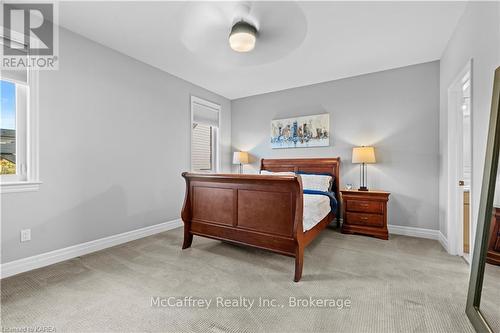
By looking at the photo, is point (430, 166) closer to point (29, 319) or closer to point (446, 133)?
point (446, 133)

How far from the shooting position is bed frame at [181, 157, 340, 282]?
222cm

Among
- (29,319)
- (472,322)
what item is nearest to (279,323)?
(472,322)

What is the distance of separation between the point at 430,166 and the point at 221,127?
3.93 m

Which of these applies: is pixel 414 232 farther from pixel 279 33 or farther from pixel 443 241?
pixel 279 33

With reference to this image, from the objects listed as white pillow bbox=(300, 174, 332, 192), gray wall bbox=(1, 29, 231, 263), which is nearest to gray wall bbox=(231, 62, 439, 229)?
white pillow bbox=(300, 174, 332, 192)

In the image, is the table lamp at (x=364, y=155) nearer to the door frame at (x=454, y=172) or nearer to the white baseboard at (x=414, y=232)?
the white baseboard at (x=414, y=232)

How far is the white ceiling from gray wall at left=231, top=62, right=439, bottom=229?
292 mm

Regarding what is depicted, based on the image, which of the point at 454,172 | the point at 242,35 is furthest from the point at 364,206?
the point at 242,35

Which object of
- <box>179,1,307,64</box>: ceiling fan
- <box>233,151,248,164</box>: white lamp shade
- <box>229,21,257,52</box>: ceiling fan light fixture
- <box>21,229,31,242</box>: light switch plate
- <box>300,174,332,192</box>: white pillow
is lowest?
<box>21,229,31,242</box>: light switch plate

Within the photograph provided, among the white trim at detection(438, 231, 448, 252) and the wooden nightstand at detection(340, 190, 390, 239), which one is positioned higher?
the wooden nightstand at detection(340, 190, 390, 239)

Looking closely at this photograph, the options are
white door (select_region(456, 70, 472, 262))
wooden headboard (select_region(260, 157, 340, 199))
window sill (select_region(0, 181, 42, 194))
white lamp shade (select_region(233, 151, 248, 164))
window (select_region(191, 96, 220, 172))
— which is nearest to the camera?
window sill (select_region(0, 181, 42, 194))

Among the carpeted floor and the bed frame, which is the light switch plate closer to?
the carpeted floor

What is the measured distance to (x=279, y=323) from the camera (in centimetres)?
158

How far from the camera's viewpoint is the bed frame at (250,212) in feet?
7.27
